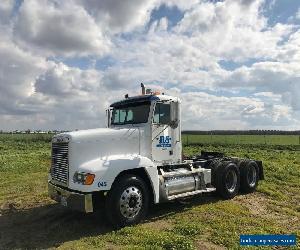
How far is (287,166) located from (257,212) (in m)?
9.01

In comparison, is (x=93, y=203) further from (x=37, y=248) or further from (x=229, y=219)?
A: (x=229, y=219)

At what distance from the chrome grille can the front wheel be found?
4.59ft

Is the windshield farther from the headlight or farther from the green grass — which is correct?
the green grass

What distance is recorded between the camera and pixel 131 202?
10.4 metres

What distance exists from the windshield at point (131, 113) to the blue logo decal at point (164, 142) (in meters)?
0.82

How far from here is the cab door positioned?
1186cm

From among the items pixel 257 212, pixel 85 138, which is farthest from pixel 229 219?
pixel 85 138

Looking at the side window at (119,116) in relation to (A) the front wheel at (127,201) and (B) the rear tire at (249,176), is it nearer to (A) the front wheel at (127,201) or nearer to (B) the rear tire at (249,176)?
(A) the front wheel at (127,201)

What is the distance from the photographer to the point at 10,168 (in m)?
22.8

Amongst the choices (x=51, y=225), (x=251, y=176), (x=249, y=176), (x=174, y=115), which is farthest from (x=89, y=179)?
(x=251, y=176)

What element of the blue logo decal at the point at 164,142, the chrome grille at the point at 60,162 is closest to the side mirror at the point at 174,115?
the blue logo decal at the point at 164,142

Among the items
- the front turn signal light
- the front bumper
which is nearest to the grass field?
the front bumper

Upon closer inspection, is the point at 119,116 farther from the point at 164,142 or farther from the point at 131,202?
the point at 131,202

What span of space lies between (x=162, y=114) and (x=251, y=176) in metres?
5.59
